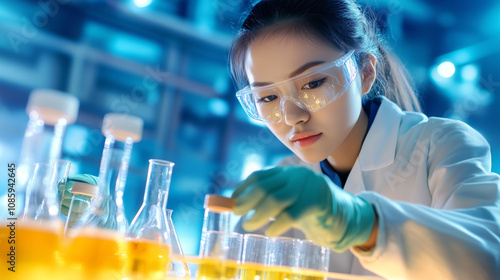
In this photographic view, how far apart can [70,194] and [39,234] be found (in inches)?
24.7

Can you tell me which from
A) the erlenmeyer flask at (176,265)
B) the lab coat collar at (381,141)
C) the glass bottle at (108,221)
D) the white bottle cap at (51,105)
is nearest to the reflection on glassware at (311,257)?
the erlenmeyer flask at (176,265)

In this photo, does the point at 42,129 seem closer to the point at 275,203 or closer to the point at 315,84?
the point at 275,203

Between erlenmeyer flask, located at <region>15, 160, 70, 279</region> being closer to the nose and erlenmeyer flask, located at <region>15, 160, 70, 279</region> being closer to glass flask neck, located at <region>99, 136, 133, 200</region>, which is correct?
glass flask neck, located at <region>99, 136, 133, 200</region>

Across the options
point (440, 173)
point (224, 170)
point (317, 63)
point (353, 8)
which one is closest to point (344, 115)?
point (317, 63)

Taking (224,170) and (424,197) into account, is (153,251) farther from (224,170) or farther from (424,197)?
(224,170)

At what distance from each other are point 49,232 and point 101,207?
0.69 ft

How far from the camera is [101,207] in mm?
983

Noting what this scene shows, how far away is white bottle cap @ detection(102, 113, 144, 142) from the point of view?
3.00 feet

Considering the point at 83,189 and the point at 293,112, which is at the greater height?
the point at 293,112

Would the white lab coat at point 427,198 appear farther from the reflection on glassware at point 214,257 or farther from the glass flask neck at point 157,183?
the glass flask neck at point 157,183

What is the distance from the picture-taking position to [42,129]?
0.80 meters

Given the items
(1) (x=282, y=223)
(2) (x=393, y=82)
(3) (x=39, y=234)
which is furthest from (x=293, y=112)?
(3) (x=39, y=234)

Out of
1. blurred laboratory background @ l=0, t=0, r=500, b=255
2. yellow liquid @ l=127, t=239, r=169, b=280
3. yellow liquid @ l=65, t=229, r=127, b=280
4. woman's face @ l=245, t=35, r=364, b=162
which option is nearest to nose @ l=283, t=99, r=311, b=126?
woman's face @ l=245, t=35, r=364, b=162

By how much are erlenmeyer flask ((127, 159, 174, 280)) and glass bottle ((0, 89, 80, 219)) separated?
251 millimetres
